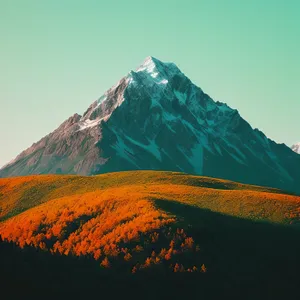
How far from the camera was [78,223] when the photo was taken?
386ft

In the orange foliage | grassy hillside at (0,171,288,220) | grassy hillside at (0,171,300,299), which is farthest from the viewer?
grassy hillside at (0,171,288,220)

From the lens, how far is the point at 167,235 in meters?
104

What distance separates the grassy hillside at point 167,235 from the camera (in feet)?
312

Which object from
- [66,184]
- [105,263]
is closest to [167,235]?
[105,263]

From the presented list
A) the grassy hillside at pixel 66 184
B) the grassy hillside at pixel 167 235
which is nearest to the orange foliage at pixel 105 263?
the grassy hillside at pixel 167 235

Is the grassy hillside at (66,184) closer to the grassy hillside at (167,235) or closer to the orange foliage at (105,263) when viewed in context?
the grassy hillside at (167,235)

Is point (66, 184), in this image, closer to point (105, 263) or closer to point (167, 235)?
point (167, 235)

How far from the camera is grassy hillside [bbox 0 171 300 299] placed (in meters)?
95.1

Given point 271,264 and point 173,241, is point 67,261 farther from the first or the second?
point 271,264

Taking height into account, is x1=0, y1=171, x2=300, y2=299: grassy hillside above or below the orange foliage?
above

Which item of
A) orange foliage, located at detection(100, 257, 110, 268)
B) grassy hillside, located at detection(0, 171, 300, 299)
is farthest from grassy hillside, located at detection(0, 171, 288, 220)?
orange foliage, located at detection(100, 257, 110, 268)

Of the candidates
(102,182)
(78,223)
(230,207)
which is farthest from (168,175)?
(78,223)

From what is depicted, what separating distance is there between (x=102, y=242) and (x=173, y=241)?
1504cm

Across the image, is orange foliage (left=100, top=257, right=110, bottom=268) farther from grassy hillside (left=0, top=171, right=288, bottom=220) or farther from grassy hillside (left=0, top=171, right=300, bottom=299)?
grassy hillside (left=0, top=171, right=288, bottom=220)
